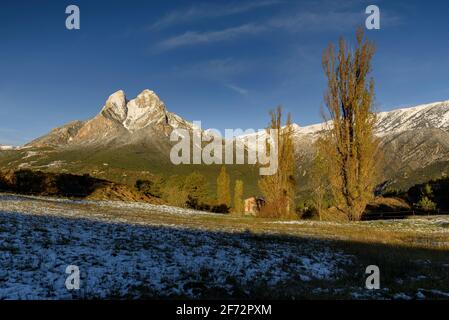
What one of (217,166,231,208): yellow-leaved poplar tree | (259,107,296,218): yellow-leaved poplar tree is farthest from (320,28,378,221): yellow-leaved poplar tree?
(217,166,231,208): yellow-leaved poplar tree

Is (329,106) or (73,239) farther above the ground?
(329,106)

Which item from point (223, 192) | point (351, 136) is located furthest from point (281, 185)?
point (223, 192)

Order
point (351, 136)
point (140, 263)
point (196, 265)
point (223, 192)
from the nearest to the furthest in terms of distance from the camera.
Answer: point (140, 263) → point (196, 265) → point (351, 136) → point (223, 192)

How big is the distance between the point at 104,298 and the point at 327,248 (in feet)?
44.1

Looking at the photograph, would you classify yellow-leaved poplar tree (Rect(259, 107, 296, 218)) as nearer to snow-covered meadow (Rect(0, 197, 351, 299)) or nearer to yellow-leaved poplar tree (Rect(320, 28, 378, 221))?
yellow-leaved poplar tree (Rect(320, 28, 378, 221))

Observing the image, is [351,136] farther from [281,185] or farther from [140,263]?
[140,263]

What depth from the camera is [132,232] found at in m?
19.5

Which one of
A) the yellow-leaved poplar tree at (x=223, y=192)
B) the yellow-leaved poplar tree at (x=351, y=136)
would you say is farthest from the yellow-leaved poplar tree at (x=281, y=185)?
the yellow-leaved poplar tree at (x=223, y=192)

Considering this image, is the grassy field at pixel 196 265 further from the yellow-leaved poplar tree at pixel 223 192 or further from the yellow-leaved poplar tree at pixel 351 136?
the yellow-leaved poplar tree at pixel 223 192

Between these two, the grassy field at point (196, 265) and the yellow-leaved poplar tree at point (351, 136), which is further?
the yellow-leaved poplar tree at point (351, 136)

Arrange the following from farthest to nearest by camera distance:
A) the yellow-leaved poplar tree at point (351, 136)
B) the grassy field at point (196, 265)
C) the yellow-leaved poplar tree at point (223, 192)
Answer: the yellow-leaved poplar tree at point (223, 192) < the yellow-leaved poplar tree at point (351, 136) < the grassy field at point (196, 265)
